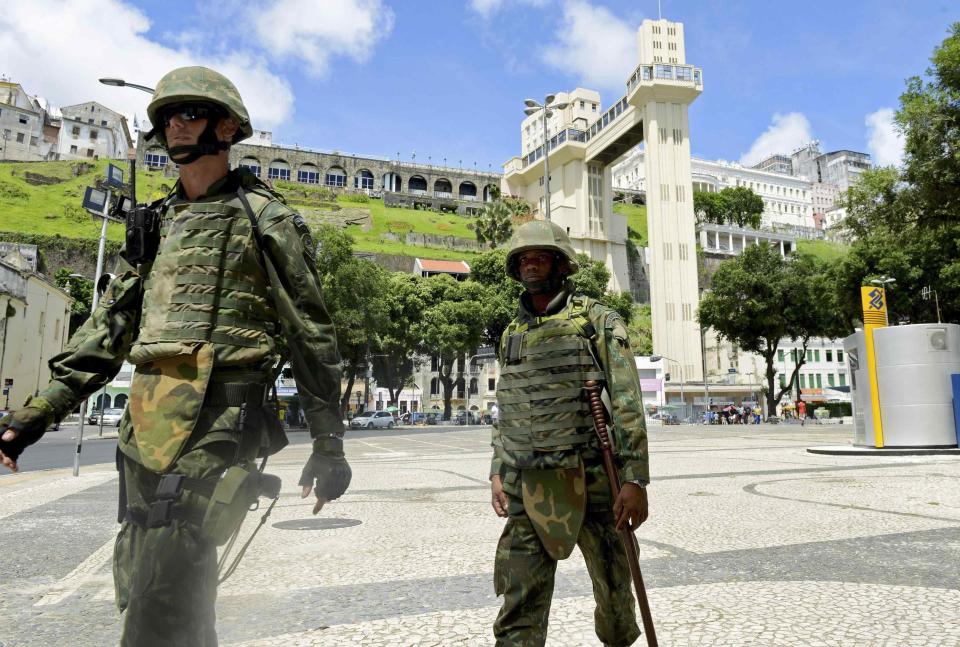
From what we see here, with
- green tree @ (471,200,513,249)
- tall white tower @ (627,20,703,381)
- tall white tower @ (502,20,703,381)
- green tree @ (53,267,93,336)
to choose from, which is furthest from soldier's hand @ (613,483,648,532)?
green tree @ (53,267,93,336)

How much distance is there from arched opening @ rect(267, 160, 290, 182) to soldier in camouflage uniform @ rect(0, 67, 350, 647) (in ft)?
356

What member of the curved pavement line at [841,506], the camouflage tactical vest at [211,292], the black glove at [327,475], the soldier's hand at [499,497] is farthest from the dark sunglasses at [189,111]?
the curved pavement line at [841,506]

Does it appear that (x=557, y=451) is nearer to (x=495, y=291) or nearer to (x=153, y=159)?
(x=495, y=291)

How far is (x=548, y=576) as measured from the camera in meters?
2.63

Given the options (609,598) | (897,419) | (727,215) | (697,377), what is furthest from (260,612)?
(727,215)

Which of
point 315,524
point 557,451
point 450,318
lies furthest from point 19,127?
point 557,451

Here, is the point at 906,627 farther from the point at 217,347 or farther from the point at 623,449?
the point at 217,347

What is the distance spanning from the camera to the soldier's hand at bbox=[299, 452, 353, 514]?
208 cm

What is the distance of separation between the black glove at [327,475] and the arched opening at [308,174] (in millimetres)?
111535

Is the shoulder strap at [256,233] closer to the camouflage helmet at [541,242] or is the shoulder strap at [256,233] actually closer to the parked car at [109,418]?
the camouflage helmet at [541,242]

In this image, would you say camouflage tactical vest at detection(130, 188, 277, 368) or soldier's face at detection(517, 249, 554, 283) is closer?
camouflage tactical vest at detection(130, 188, 277, 368)

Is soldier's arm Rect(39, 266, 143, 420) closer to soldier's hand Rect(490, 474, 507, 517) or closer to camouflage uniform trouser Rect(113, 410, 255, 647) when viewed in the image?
camouflage uniform trouser Rect(113, 410, 255, 647)

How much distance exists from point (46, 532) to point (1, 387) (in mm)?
39019

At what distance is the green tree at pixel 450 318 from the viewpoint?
4294cm
